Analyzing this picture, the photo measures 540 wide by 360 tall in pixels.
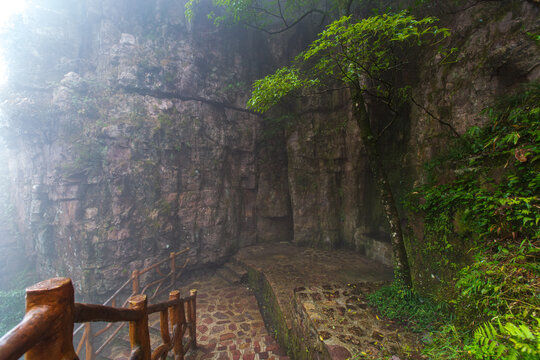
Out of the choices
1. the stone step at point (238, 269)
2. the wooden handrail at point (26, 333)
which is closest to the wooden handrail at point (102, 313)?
the wooden handrail at point (26, 333)

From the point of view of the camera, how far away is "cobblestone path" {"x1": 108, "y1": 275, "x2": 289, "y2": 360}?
4.12 m

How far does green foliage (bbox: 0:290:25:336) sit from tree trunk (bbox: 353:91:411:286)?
652 inches

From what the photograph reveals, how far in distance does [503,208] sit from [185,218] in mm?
8507

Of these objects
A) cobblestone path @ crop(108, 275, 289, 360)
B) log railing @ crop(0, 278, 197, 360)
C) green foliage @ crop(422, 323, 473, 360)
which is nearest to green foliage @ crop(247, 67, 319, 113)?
log railing @ crop(0, 278, 197, 360)

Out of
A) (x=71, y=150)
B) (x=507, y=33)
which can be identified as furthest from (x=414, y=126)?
(x=71, y=150)

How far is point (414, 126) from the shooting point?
4.85 m

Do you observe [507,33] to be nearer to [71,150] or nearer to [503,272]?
[503,272]

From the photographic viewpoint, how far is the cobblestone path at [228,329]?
4125 mm

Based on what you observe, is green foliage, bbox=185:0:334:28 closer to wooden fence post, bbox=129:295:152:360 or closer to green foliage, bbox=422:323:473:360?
green foliage, bbox=422:323:473:360

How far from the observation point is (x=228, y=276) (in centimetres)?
748

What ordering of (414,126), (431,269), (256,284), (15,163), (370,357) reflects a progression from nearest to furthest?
(370,357) < (431,269) < (414,126) < (256,284) < (15,163)

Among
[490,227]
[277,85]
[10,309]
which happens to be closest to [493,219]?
[490,227]

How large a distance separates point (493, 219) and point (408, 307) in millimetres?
1940

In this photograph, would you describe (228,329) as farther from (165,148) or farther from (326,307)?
(165,148)
